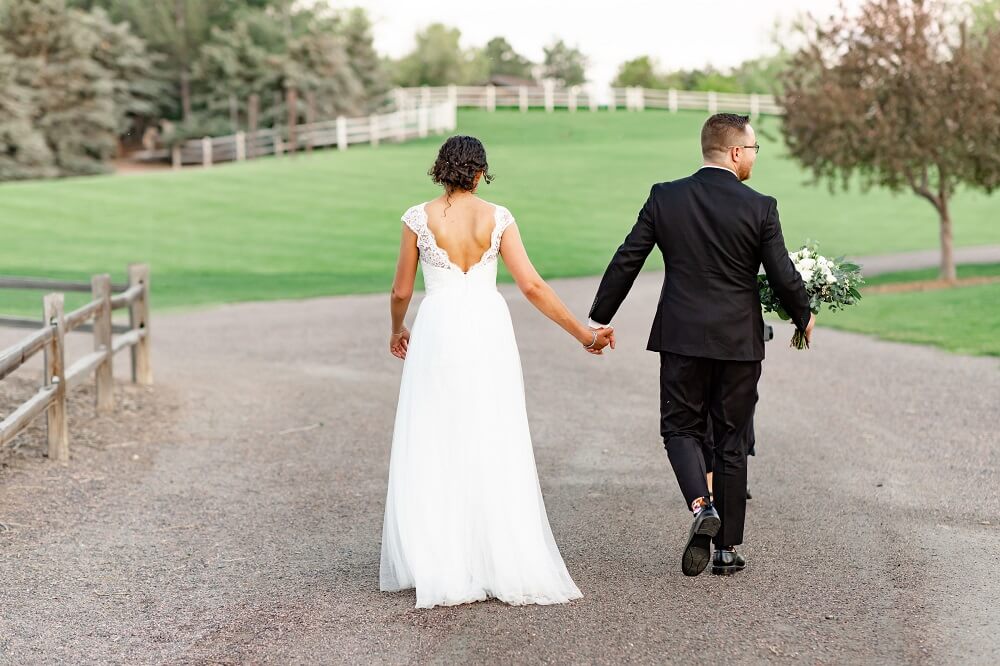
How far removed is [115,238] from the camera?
3066 cm

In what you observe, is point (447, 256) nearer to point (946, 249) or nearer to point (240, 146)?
point (946, 249)

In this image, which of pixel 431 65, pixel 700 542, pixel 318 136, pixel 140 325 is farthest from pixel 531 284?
pixel 431 65

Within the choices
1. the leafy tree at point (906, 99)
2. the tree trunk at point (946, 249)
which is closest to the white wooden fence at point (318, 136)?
the leafy tree at point (906, 99)

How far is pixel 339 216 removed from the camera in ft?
115

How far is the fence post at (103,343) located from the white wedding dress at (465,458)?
5737mm

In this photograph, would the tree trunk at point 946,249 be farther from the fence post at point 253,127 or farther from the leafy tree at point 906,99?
the fence post at point 253,127

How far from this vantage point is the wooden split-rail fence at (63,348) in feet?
26.4

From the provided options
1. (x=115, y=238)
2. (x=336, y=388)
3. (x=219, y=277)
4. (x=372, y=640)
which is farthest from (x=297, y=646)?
(x=115, y=238)

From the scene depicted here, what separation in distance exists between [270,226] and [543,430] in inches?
981

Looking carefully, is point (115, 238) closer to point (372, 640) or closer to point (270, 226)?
point (270, 226)

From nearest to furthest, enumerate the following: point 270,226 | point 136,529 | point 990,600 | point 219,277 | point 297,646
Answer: point 297,646 < point 990,600 < point 136,529 < point 219,277 < point 270,226

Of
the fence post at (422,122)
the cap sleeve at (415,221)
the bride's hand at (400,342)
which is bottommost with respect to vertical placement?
the bride's hand at (400,342)

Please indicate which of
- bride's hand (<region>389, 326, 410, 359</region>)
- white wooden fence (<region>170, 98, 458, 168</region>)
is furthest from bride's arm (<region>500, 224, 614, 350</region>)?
white wooden fence (<region>170, 98, 458, 168</region>)

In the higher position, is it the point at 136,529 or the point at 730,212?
the point at 730,212
